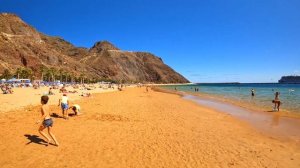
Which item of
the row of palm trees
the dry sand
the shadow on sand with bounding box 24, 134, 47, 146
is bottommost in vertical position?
the dry sand

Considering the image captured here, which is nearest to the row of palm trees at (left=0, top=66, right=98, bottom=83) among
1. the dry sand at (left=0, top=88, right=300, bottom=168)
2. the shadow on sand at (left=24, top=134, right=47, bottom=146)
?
the dry sand at (left=0, top=88, right=300, bottom=168)

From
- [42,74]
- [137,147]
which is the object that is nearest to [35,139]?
[137,147]

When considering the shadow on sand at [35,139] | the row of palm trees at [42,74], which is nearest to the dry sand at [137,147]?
the shadow on sand at [35,139]

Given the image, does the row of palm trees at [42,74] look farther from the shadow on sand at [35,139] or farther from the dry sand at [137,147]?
the shadow on sand at [35,139]

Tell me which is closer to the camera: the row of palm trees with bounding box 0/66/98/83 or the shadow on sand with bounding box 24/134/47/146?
the shadow on sand with bounding box 24/134/47/146

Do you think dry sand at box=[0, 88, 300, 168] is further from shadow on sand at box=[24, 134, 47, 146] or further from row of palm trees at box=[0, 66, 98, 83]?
row of palm trees at box=[0, 66, 98, 83]

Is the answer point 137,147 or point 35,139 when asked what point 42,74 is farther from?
point 137,147

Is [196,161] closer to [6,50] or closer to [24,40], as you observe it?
[6,50]

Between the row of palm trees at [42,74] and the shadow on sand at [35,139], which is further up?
the row of palm trees at [42,74]

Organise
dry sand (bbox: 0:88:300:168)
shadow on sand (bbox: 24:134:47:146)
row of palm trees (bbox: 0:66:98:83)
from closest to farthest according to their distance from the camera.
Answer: dry sand (bbox: 0:88:300:168) < shadow on sand (bbox: 24:134:47:146) < row of palm trees (bbox: 0:66:98:83)

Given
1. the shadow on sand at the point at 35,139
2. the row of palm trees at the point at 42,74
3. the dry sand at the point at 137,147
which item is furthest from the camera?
the row of palm trees at the point at 42,74

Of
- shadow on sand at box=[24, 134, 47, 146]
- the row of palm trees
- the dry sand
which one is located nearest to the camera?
the dry sand

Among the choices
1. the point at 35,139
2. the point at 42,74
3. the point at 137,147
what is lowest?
the point at 137,147

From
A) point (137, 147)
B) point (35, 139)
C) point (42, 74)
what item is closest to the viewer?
point (137, 147)
